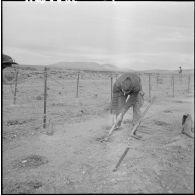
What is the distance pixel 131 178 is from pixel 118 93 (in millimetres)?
3515

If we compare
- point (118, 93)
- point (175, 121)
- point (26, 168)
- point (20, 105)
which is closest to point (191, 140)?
point (118, 93)

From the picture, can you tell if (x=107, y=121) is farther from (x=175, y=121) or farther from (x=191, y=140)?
(x=191, y=140)

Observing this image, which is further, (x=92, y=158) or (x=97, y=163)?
(x=92, y=158)

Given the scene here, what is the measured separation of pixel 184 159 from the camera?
6.39m

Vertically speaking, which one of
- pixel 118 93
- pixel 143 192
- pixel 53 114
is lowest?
pixel 143 192

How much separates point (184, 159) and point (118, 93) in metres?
2.78

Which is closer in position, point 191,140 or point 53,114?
point 191,140

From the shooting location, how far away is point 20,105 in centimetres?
1373

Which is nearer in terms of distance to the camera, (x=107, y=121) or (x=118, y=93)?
(x=118, y=93)

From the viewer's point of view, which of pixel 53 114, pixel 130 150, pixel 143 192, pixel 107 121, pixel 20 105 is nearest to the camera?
pixel 143 192

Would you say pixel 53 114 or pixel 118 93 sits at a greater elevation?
→ pixel 118 93

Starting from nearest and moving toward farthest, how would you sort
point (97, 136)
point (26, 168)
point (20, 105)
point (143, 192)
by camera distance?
point (143, 192) → point (26, 168) → point (97, 136) → point (20, 105)

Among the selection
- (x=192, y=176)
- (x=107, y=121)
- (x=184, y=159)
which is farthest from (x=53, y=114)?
(x=192, y=176)

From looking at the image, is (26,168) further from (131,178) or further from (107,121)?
(107,121)
